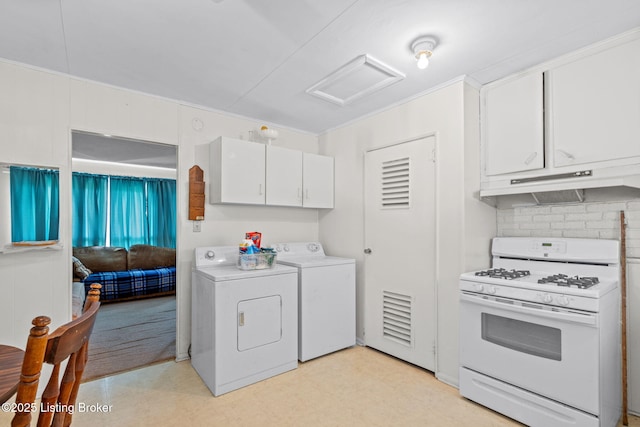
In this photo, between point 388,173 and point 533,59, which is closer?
point 533,59

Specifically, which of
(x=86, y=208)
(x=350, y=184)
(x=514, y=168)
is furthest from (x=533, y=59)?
(x=86, y=208)

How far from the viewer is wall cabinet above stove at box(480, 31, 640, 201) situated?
1926 millimetres

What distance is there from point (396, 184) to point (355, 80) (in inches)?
38.8

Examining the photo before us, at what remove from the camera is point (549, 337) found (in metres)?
1.89

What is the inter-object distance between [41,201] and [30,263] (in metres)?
0.45

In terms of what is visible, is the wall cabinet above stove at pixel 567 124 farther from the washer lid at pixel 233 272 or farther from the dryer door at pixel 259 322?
the dryer door at pixel 259 322

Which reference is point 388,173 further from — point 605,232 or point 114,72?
point 114,72

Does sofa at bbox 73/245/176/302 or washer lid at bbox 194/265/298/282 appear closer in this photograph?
washer lid at bbox 194/265/298/282

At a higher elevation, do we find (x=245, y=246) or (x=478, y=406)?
(x=245, y=246)

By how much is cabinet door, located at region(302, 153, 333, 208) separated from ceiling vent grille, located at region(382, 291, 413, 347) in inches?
46.2

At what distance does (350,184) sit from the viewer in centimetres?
345

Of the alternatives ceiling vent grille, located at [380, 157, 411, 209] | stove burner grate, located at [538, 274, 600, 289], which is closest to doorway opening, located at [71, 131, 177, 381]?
ceiling vent grille, located at [380, 157, 411, 209]

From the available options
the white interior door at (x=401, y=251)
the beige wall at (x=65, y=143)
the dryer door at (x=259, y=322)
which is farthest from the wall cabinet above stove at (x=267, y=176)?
the dryer door at (x=259, y=322)

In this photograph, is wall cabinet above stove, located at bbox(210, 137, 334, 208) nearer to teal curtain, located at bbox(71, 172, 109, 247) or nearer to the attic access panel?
the attic access panel
